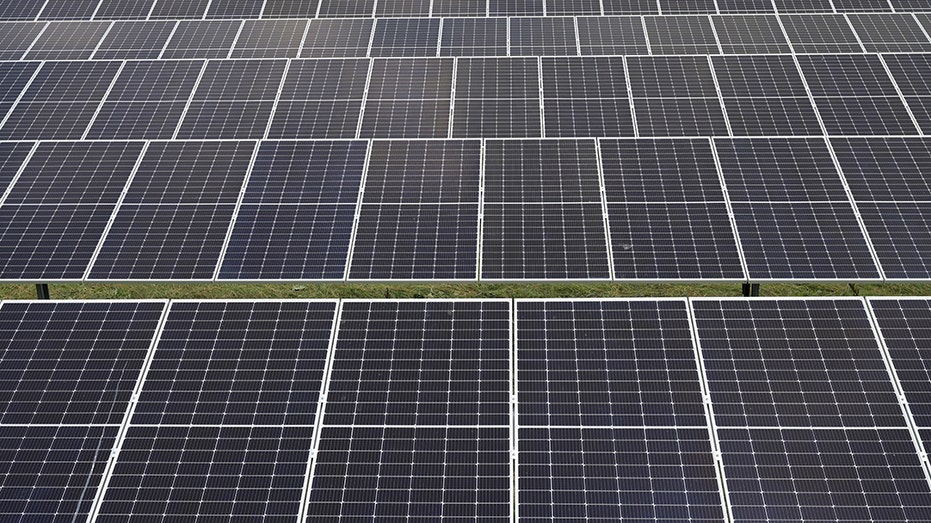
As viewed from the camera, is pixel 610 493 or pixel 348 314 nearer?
pixel 610 493

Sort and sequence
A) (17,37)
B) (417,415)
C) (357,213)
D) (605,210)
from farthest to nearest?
(17,37)
(357,213)
(605,210)
(417,415)

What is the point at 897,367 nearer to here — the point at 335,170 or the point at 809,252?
the point at 809,252

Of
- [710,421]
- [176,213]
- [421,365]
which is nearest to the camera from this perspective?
[710,421]

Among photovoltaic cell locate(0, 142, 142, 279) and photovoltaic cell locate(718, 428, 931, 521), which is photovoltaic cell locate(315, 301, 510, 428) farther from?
photovoltaic cell locate(0, 142, 142, 279)

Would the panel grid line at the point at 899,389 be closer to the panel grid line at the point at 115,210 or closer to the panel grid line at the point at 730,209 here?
the panel grid line at the point at 730,209

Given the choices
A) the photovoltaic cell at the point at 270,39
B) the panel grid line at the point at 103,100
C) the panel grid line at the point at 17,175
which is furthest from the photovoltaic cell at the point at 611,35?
the panel grid line at the point at 17,175

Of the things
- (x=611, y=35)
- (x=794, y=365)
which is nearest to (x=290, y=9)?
(x=611, y=35)

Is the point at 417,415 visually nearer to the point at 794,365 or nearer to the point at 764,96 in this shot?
the point at 794,365

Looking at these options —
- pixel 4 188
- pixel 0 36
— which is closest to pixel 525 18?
pixel 4 188
